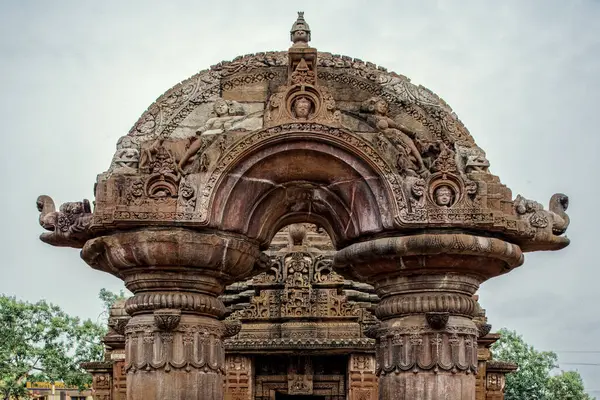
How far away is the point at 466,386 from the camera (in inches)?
436

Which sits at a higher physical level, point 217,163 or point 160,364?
point 217,163

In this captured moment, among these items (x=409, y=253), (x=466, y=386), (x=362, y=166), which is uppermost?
(x=362, y=166)

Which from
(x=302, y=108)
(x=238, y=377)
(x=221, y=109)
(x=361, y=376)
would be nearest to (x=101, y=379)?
(x=238, y=377)

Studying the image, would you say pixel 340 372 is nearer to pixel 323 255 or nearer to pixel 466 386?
pixel 323 255

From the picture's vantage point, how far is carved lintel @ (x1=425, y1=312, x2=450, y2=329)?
1095 centimetres

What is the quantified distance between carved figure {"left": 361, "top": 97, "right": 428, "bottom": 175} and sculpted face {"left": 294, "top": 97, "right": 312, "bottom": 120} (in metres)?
0.60

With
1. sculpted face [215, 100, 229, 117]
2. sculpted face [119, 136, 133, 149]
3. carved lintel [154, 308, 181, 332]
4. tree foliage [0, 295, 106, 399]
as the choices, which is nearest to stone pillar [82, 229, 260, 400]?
carved lintel [154, 308, 181, 332]

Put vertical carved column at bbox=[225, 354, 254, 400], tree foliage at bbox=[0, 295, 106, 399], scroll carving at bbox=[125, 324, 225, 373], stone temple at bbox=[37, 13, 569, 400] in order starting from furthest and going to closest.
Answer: tree foliage at bbox=[0, 295, 106, 399], vertical carved column at bbox=[225, 354, 254, 400], scroll carving at bbox=[125, 324, 225, 373], stone temple at bbox=[37, 13, 569, 400]

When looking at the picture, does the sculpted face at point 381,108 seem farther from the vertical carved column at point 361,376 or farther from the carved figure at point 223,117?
the vertical carved column at point 361,376

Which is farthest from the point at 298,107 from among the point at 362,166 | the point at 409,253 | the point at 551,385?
the point at 551,385

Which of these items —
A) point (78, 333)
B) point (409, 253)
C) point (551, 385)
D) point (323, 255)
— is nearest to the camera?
point (409, 253)

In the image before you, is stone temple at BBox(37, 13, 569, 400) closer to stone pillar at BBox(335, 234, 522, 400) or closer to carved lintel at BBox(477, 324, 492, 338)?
stone pillar at BBox(335, 234, 522, 400)

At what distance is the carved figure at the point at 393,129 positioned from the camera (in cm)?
1118

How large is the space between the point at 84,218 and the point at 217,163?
159 centimetres
